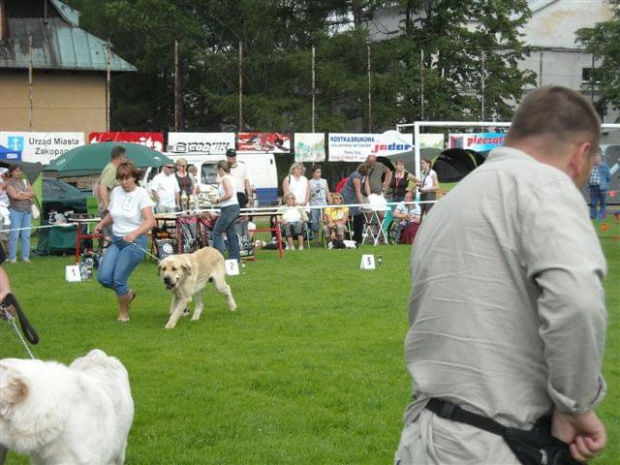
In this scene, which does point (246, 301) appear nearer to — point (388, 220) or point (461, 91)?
point (388, 220)

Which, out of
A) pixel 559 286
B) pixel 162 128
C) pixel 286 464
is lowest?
pixel 286 464

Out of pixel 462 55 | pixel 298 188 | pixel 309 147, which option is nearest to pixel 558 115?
pixel 298 188

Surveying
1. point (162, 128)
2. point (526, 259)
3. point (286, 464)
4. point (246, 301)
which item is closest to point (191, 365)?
point (286, 464)

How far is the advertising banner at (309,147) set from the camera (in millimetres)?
34781

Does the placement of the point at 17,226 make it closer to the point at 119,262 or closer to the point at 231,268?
the point at 231,268

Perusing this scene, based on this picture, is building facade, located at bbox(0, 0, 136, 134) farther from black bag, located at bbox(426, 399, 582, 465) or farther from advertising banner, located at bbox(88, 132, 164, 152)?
black bag, located at bbox(426, 399, 582, 465)

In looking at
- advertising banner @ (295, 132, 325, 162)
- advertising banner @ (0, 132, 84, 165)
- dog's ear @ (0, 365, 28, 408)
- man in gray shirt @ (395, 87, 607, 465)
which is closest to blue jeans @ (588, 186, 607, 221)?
advertising banner @ (295, 132, 325, 162)

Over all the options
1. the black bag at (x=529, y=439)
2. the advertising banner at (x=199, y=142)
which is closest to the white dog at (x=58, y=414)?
the black bag at (x=529, y=439)

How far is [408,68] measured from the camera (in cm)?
4762

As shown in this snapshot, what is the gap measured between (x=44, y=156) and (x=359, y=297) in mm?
20024

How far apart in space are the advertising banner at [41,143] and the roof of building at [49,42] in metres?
10.6

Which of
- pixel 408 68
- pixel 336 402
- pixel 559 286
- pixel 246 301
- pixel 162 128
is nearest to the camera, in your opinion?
pixel 559 286

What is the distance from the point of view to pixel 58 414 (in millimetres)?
3748

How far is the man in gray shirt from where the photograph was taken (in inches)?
96.0
